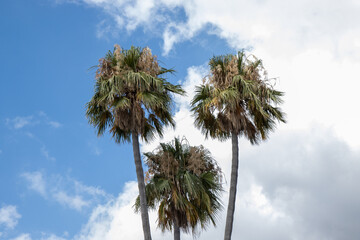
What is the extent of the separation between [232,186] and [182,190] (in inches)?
105

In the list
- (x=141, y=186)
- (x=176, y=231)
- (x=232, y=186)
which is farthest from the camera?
(x=176, y=231)

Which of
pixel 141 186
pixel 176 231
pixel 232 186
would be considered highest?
pixel 141 186

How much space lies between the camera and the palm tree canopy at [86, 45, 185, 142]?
2319 centimetres

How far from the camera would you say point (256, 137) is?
24.7 metres

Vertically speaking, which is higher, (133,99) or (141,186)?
(133,99)

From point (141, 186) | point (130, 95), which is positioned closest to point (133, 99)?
point (130, 95)

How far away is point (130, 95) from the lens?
23.5 meters

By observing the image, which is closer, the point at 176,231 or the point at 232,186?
the point at 232,186

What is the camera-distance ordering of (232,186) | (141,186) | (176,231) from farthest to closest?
(176,231), (232,186), (141,186)

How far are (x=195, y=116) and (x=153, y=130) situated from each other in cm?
244

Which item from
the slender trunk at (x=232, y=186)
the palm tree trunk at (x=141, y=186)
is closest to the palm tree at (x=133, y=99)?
the palm tree trunk at (x=141, y=186)

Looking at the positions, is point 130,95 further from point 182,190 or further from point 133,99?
point 182,190

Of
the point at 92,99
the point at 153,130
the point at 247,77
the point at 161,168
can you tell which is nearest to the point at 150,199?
the point at 161,168

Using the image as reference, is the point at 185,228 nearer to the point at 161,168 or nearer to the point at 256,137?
the point at 161,168
